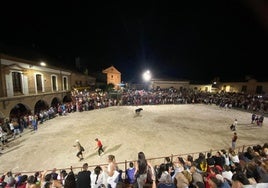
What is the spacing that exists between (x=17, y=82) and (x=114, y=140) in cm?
1074

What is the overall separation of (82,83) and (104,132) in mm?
19308

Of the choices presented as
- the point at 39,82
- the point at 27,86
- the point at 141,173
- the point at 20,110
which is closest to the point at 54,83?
the point at 39,82

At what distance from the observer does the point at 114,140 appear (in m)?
9.53

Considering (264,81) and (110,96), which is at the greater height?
(264,81)

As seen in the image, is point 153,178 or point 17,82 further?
point 17,82

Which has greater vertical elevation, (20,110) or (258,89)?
(258,89)

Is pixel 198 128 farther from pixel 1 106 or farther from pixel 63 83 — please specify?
pixel 63 83

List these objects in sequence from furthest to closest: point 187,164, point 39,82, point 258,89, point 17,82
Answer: point 258,89
point 39,82
point 17,82
point 187,164

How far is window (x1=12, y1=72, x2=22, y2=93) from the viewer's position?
12.0m

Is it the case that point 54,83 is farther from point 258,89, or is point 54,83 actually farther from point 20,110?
point 258,89

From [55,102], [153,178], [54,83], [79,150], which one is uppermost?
[54,83]

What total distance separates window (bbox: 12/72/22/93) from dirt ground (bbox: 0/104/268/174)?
3.94m

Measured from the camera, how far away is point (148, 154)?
7.60 meters

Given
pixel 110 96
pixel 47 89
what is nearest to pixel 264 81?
pixel 110 96
